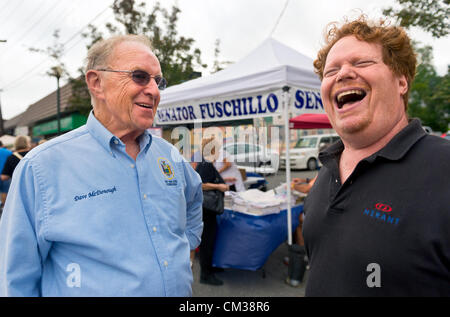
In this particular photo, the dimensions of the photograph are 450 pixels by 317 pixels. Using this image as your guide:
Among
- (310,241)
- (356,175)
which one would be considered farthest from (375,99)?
(310,241)

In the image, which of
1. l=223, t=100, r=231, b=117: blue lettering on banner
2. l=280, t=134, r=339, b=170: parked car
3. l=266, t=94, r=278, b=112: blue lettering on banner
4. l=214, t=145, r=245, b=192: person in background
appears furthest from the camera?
l=280, t=134, r=339, b=170: parked car

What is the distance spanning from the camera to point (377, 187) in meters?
1.11

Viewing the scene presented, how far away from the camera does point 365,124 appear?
1191 mm

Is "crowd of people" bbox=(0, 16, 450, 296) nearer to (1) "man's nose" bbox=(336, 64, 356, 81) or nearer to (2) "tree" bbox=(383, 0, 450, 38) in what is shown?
(1) "man's nose" bbox=(336, 64, 356, 81)

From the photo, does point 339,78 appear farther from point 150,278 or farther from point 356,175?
point 150,278

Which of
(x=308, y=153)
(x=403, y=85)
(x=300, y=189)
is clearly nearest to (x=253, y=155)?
(x=300, y=189)

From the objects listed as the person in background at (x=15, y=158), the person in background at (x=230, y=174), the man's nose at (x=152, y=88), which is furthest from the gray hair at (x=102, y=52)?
the person in background at (x=15, y=158)

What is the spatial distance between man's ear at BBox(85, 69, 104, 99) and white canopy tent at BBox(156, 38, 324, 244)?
2.41m

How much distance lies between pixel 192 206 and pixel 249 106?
2247 millimetres

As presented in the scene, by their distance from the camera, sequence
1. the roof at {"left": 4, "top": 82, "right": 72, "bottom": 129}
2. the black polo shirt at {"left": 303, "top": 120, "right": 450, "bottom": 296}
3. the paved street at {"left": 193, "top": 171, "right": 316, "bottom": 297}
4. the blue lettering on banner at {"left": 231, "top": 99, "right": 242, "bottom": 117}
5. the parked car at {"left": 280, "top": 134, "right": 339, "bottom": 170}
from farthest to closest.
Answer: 1. the roof at {"left": 4, "top": 82, "right": 72, "bottom": 129}
2. the parked car at {"left": 280, "top": 134, "right": 339, "bottom": 170}
3. the blue lettering on banner at {"left": 231, "top": 99, "right": 242, "bottom": 117}
4. the paved street at {"left": 193, "top": 171, "right": 316, "bottom": 297}
5. the black polo shirt at {"left": 303, "top": 120, "right": 450, "bottom": 296}

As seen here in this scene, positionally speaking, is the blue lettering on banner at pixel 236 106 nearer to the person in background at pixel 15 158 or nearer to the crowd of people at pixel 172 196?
the crowd of people at pixel 172 196

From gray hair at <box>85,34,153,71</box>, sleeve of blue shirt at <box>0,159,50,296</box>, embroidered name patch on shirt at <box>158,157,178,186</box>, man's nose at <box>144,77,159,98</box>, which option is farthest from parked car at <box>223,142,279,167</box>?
sleeve of blue shirt at <box>0,159,50,296</box>

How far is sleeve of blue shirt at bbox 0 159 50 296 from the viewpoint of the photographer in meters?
0.98

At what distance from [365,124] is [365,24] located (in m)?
0.50
